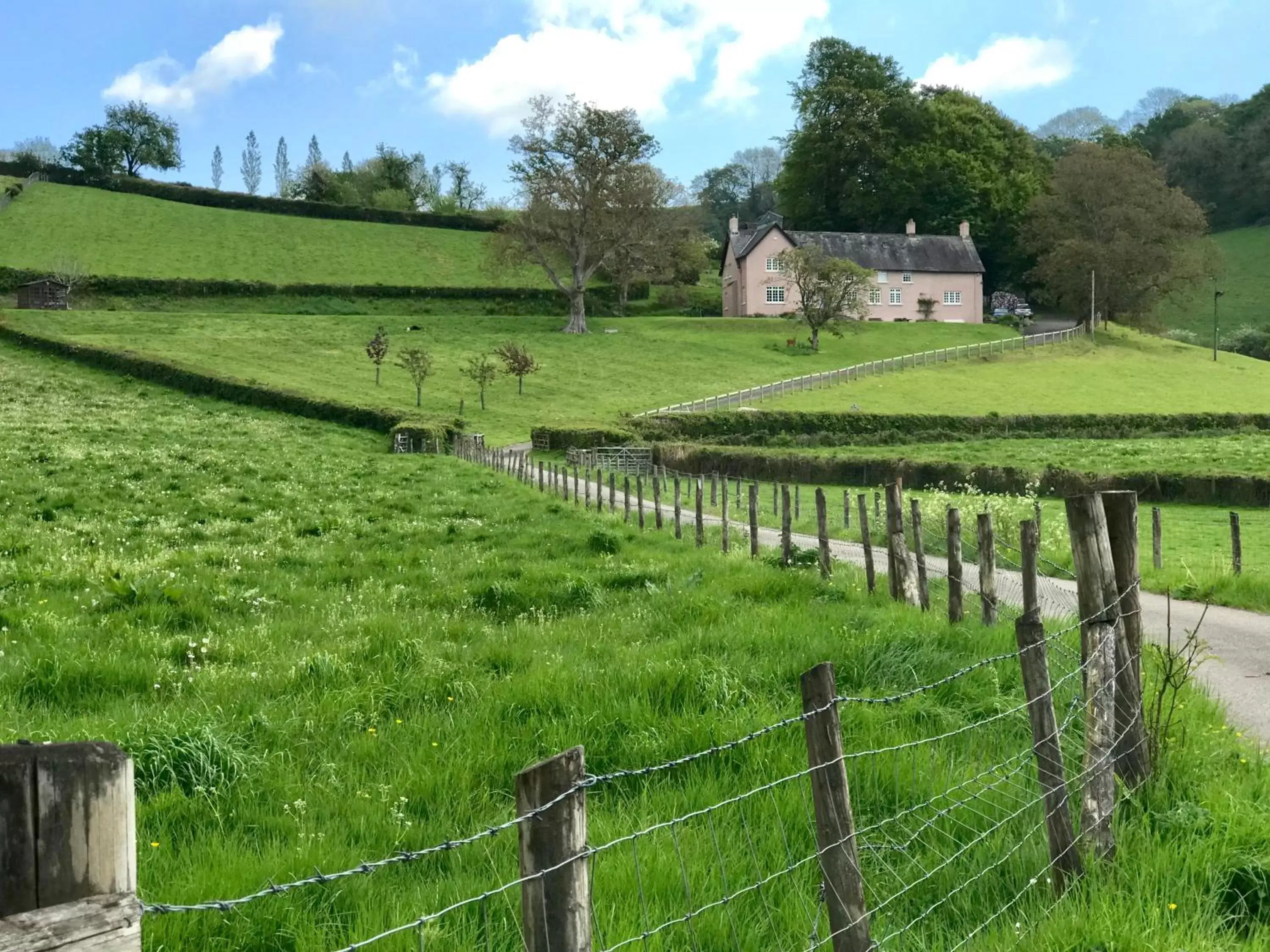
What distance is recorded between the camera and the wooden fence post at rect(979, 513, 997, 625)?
34.8ft

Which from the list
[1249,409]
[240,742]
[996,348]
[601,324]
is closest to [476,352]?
[601,324]

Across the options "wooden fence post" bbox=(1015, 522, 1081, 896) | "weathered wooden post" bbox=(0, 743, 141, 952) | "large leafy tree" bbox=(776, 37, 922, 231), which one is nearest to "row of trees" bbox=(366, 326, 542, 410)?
"wooden fence post" bbox=(1015, 522, 1081, 896)

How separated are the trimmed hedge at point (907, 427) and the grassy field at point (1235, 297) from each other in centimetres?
4446

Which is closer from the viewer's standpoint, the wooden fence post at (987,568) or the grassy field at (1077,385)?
the wooden fence post at (987,568)

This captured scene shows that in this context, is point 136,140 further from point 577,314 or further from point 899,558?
point 899,558

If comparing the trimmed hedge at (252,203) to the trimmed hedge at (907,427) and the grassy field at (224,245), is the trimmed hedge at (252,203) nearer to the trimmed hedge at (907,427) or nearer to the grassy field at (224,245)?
the grassy field at (224,245)

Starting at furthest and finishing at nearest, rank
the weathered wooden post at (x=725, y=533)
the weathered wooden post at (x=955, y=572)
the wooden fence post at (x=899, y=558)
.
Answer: the weathered wooden post at (x=725, y=533)
the wooden fence post at (x=899, y=558)
the weathered wooden post at (x=955, y=572)

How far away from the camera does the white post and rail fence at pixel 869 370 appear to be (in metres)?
57.3

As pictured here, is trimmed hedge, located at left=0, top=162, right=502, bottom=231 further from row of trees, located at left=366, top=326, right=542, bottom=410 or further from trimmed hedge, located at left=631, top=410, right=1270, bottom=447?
trimmed hedge, located at left=631, top=410, right=1270, bottom=447

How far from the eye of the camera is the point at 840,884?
3793 millimetres

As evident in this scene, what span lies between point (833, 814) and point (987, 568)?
7510 mm

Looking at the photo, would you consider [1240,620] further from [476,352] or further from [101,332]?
[101,332]

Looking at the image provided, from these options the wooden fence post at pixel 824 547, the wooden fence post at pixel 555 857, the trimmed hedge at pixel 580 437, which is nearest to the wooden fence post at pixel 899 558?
the wooden fence post at pixel 824 547

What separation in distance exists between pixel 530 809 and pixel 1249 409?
222 ft
